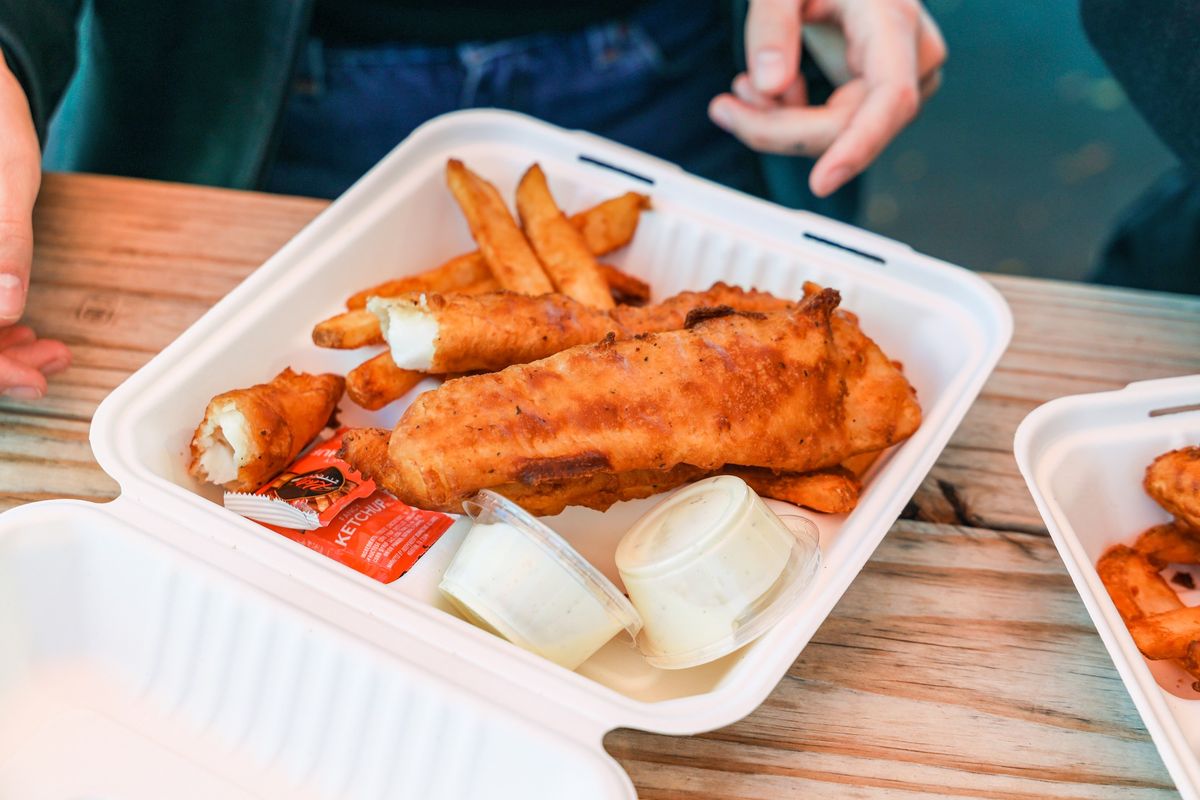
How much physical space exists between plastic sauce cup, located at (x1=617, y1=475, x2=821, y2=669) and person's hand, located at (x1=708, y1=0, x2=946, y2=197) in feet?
2.91

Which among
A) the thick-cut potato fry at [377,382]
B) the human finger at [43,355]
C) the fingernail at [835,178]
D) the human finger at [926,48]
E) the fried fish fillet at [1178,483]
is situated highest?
the human finger at [926,48]

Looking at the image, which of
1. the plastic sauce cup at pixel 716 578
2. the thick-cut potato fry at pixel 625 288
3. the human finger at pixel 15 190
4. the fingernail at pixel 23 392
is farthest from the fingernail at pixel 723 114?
the fingernail at pixel 23 392

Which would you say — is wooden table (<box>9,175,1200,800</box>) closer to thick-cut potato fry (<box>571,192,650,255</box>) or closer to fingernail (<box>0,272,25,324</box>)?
fingernail (<box>0,272,25,324</box>)

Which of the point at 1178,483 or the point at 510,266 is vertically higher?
the point at 1178,483

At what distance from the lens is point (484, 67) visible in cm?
249

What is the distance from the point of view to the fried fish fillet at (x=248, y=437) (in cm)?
141

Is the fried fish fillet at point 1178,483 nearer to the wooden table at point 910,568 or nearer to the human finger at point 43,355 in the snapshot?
the wooden table at point 910,568

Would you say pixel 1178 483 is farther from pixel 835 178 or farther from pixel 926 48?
pixel 926 48

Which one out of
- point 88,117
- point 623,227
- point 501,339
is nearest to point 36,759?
point 501,339

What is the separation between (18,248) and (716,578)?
1195 millimetres

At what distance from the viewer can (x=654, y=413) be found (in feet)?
4.28

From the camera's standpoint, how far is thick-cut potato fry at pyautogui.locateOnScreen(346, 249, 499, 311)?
172 centimetres

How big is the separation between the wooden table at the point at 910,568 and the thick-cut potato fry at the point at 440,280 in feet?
1.35

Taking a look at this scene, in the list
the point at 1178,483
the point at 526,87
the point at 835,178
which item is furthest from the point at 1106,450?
the point at 526,87
